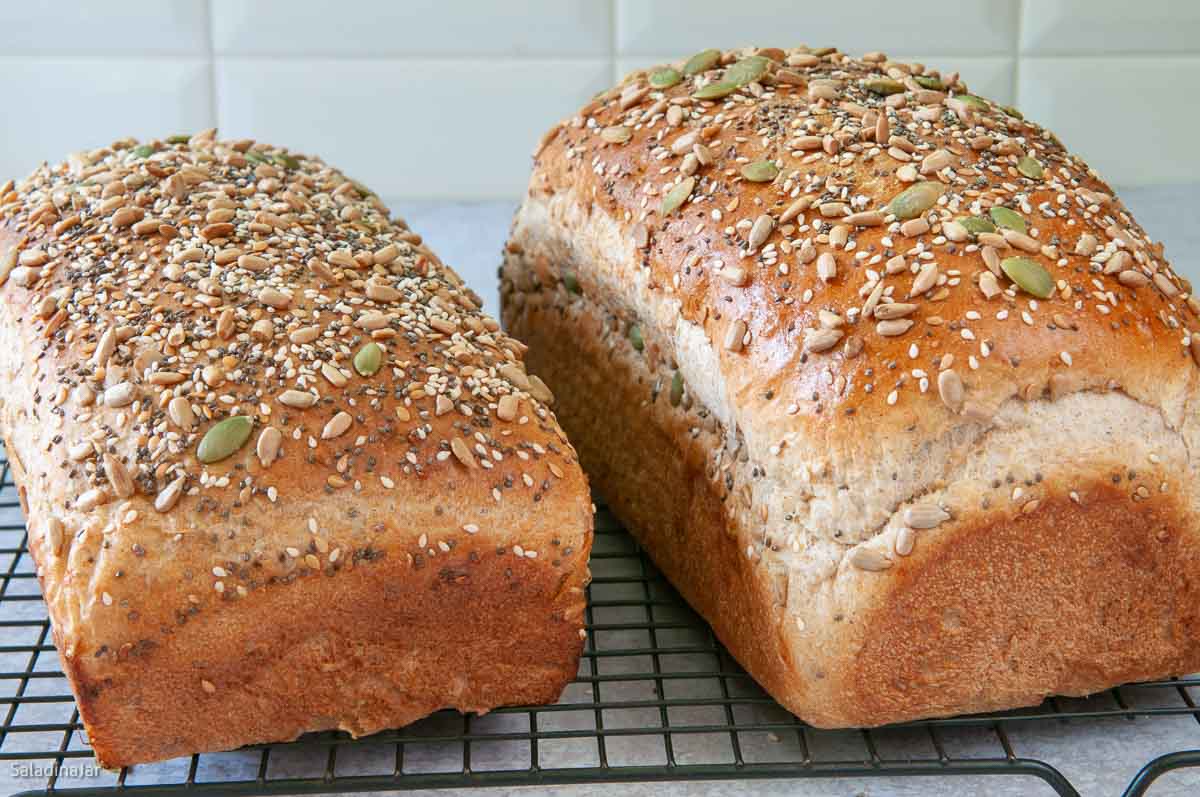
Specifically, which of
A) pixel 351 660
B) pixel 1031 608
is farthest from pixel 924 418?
pixel 351 660

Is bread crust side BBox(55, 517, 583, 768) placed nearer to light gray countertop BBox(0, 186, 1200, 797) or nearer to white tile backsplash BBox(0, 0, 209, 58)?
light gray countertop BBox(0, 186, 1200, 797)

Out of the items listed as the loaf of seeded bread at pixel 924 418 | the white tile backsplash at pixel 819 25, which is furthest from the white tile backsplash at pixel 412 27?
the loaf of seeded bread at pixel 924 418

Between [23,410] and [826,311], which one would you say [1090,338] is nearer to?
[826,311]

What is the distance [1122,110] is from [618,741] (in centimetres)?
263

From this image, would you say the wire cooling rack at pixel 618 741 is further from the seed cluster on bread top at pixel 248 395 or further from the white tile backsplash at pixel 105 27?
the white tile backsplash at pixel 105 27

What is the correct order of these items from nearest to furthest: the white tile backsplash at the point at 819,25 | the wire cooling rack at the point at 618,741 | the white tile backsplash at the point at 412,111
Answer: the wire cooling rack at the point at 618,741
the white tile backsplash at the point at 819,25
the white tile backsplash at the point at 412,111

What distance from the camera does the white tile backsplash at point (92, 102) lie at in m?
3.57

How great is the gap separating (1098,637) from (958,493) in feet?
0.87

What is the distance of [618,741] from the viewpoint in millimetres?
1620

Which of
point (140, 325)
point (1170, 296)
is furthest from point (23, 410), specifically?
point (1170, 296)

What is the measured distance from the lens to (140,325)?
1.70 m

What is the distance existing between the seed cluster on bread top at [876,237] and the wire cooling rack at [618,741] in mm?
376

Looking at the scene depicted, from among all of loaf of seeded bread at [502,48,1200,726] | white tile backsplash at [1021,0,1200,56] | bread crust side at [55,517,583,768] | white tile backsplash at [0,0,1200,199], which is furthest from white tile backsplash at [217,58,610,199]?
bread crust side at [55,517,583,768]

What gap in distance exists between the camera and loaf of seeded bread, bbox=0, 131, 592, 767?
4.83ft
